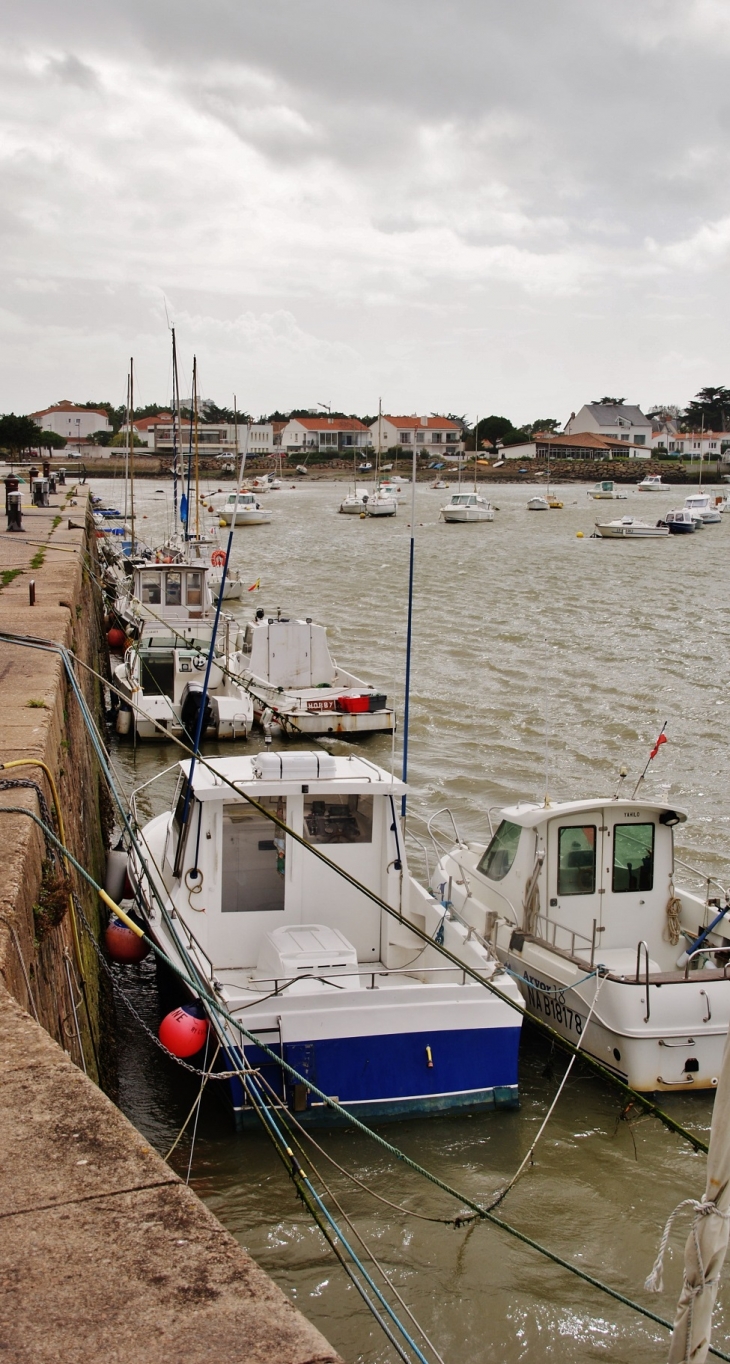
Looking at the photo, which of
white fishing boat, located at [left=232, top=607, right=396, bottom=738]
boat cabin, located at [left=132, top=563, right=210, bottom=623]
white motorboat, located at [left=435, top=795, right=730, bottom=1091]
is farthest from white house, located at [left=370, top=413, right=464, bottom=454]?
white motorboat, located at [left=435, top=795, right=730, bottom=1091]

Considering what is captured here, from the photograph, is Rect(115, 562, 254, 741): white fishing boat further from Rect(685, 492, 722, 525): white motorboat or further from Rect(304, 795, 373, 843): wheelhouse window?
Rect(685, 492, 722, 525): white motorboat

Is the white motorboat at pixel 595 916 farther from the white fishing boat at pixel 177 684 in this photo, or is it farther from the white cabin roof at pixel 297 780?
the white fishing boat at pixel 177 684

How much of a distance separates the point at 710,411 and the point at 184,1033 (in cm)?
18758

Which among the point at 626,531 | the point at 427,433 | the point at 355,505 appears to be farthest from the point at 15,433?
the point at 626,531

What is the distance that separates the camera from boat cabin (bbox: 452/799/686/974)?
10.5 m

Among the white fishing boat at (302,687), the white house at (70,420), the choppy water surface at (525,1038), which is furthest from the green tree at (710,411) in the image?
the white fishing boat at (302,687)

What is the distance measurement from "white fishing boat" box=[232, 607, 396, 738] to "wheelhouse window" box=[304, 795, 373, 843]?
1118cm

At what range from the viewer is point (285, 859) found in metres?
9.89

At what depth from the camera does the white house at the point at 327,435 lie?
6334 inches

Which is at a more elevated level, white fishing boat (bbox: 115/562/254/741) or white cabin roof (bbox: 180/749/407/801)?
white cabin roof (bbox: 180/749/407/801)

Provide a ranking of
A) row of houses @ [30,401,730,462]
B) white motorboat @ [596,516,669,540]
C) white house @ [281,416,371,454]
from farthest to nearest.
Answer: white house @ [281,416,371,454] < row of houses @ [30,401,730,462] < white motorboat @ [596,516,669,540]

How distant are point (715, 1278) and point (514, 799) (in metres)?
14.3

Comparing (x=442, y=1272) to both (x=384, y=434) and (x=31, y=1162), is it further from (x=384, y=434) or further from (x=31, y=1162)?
(x=384, y=434)

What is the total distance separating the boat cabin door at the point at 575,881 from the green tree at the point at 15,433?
11166cm
